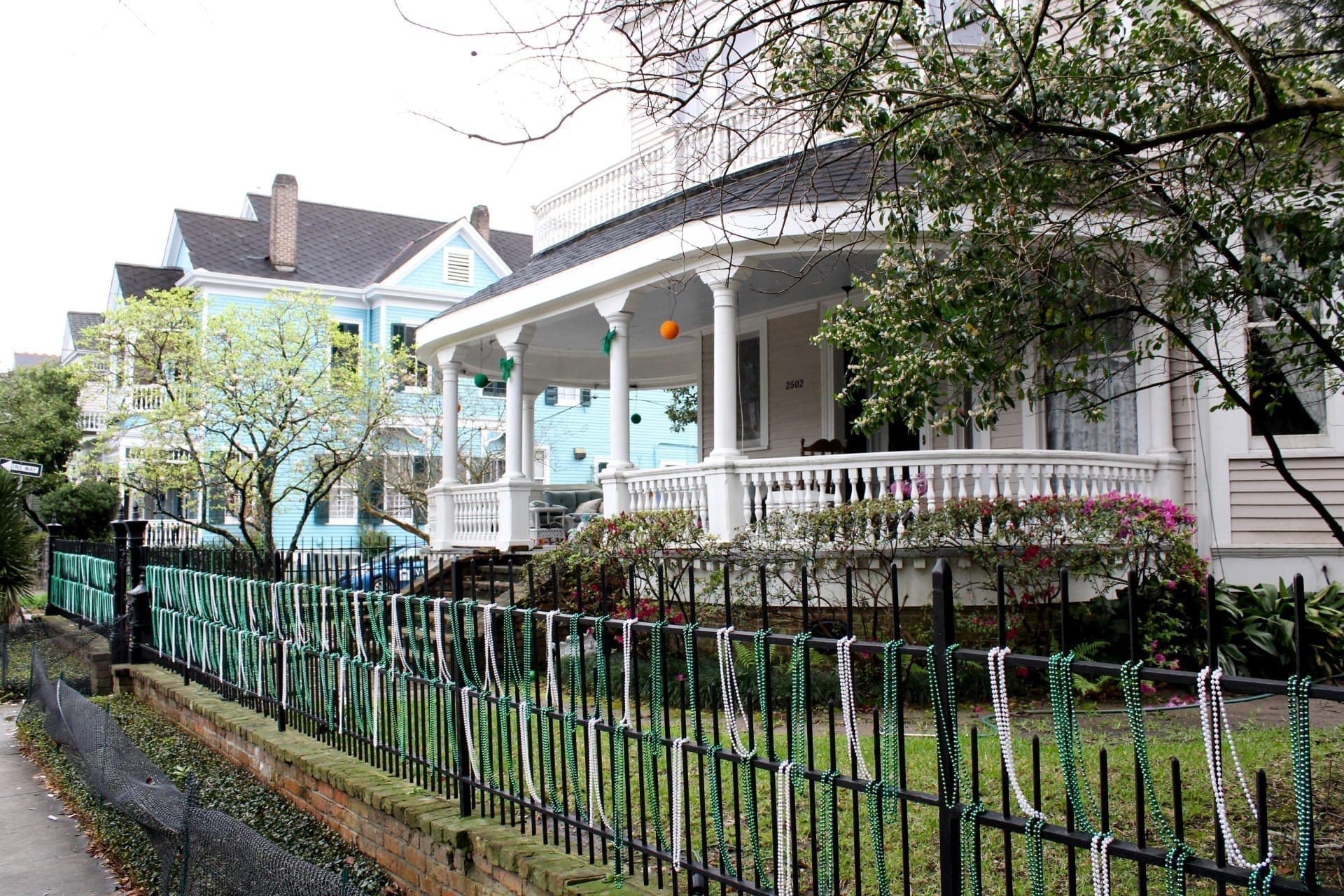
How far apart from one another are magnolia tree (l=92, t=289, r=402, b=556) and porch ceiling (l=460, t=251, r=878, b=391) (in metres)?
3.84

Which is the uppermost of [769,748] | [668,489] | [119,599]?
[668,489]

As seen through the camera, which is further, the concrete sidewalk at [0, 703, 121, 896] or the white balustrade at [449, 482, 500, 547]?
the white balustrade at [449, 482, 500, 547]

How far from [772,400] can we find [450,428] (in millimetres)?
4608

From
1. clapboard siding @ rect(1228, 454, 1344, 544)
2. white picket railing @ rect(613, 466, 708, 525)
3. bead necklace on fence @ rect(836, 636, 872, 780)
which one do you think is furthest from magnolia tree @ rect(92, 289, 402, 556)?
bead necklace on fence @ rect(836, 636, 872, 780)

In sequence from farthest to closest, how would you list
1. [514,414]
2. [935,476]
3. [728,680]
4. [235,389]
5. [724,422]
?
[235,389], [514,414], [724,422], [935,476], [728,680]

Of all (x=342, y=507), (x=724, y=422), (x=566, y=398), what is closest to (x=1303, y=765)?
(x=724, y=422)

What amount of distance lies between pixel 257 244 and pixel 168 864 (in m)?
29.4

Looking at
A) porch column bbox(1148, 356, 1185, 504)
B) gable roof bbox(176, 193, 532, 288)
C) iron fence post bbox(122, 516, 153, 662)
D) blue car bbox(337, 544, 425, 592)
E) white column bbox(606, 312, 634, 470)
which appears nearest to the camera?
blue car bbox(337, 544, 425, 592)

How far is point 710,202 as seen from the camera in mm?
11156

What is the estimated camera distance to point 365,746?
6.70m

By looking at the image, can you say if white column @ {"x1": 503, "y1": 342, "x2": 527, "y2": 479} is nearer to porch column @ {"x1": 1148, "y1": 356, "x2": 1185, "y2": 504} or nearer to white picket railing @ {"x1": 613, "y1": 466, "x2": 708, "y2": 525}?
white picket railing @ {"x1": 613, "y1": 466, "x2": 708, "y2": 525}

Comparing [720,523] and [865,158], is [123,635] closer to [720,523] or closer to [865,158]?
[720,523]

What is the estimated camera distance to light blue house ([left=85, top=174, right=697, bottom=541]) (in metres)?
28.0

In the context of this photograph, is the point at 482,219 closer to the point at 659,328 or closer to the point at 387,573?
the point at 659,328
